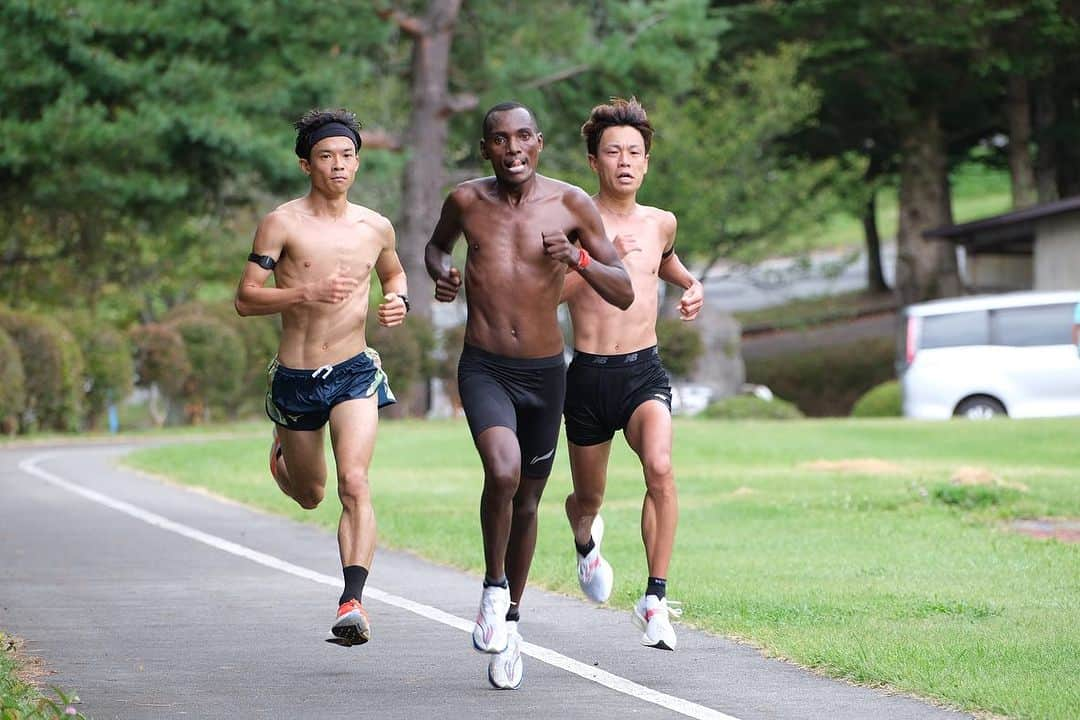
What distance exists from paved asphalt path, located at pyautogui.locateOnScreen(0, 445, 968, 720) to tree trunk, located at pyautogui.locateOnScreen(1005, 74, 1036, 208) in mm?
31336

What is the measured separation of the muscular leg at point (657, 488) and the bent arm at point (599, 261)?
861 mm

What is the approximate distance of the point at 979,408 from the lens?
2869 cm

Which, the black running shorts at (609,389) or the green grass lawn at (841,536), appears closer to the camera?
the green grass lawn at (841,536)

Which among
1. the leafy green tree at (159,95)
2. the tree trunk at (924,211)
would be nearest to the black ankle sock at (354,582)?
the leafy green tree at (159,95)

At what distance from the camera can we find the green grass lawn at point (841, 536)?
835 cm

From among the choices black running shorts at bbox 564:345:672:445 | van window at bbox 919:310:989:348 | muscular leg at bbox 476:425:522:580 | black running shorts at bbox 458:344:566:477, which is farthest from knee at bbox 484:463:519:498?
van window at bbox 919:310:989:348

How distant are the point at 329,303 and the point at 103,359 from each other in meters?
23.3

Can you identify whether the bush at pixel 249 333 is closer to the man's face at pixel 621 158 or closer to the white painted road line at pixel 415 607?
the white painted road line at pixel 415 607

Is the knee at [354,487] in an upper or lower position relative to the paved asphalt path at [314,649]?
upper

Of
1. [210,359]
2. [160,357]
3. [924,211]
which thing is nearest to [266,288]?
[160,357]

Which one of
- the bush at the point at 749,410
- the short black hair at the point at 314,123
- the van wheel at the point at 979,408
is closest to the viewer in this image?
the short black hair at the point at 314,123

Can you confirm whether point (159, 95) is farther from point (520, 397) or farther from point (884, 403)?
point (520, 397)

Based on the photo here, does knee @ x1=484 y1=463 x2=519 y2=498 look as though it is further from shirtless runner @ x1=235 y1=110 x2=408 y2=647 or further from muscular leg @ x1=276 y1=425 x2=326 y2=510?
muscular leg @ x1=276 y1=425 x2=326 y2=510

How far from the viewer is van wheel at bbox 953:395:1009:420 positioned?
28.6 meters
